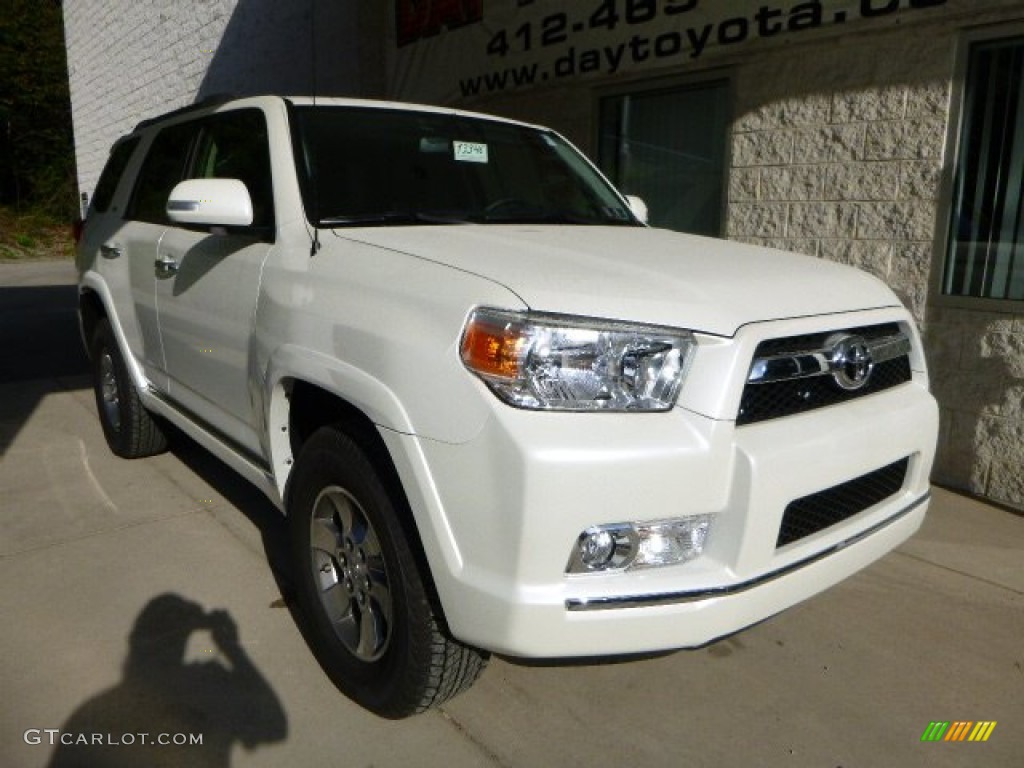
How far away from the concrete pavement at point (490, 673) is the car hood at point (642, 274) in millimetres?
1097

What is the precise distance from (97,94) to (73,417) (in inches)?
487

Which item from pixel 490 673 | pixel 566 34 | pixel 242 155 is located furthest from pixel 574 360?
pixel 566 34

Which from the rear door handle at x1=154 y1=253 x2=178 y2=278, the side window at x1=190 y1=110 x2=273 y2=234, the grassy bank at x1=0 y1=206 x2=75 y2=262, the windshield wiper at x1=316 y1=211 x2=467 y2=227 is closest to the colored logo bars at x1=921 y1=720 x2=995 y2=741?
the windshield wiper at x1=316 y1=211 x2=467 y2=227

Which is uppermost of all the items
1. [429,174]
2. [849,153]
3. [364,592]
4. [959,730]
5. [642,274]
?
[849,153]

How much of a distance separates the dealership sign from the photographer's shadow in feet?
15.6

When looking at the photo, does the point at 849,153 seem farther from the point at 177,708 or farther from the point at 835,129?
the point at 177,708

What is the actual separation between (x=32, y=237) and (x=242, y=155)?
23459 millimetres

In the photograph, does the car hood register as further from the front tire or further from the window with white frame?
the window with white frame

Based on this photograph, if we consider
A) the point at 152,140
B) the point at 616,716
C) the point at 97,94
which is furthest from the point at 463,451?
the point at 97,94

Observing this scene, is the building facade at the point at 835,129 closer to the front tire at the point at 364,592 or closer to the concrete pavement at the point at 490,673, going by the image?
the concrete pavement at the point at 490,673

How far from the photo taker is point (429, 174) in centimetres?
310

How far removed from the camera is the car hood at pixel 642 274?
1978 mm

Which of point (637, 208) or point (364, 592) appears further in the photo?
point (637, 208)

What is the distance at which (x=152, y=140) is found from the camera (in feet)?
14.4
